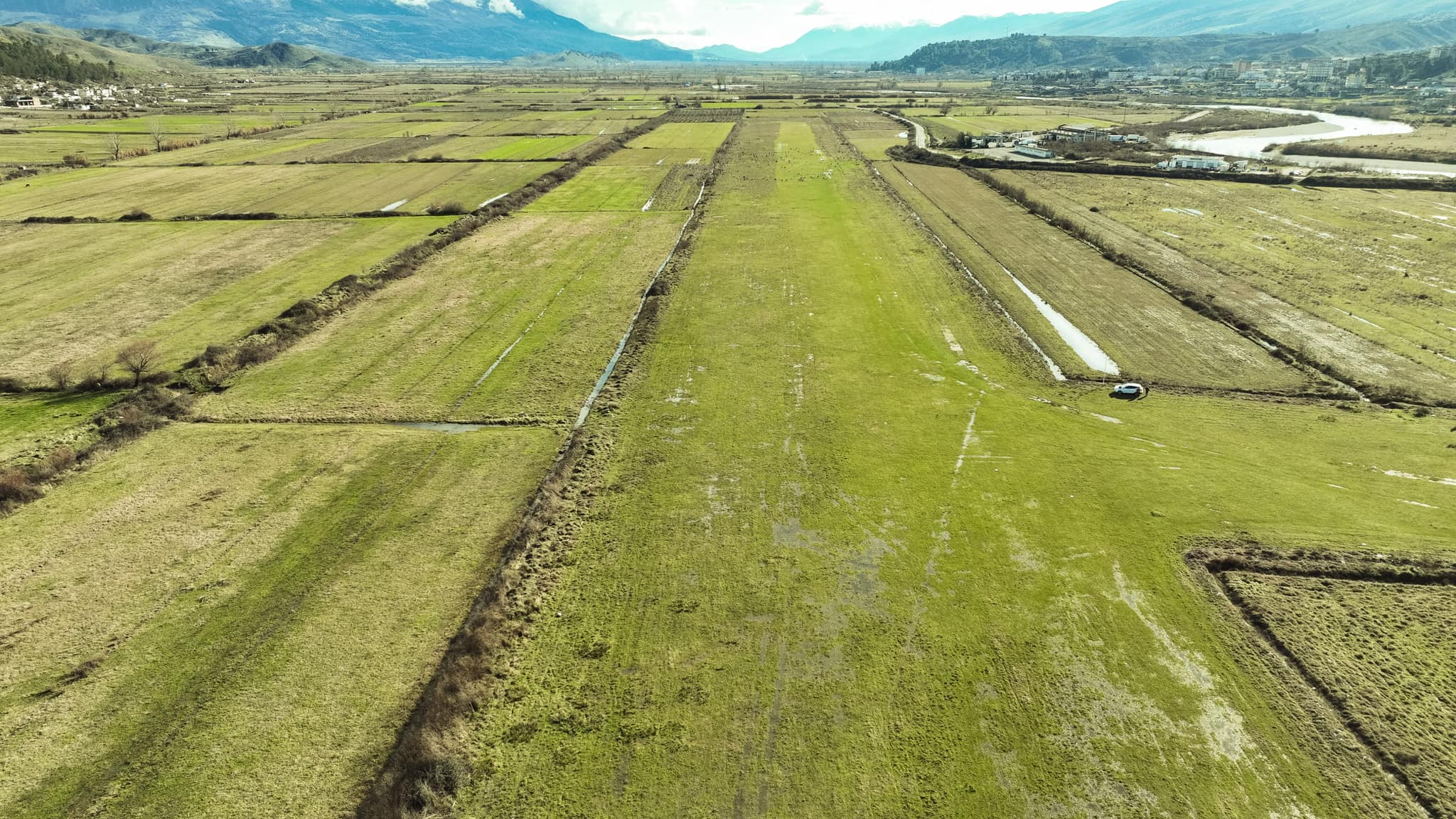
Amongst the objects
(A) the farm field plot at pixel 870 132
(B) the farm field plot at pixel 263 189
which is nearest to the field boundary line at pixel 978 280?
(A) the farm field plot at pixel 870 132

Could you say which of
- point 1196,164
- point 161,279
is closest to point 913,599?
point 161,279

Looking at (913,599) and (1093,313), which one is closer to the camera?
(913,599)

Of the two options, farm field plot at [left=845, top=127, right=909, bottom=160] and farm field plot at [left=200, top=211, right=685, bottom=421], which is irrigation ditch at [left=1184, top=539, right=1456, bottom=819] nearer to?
farm field plot at [left=200, top=211, right=685, bottom=421]

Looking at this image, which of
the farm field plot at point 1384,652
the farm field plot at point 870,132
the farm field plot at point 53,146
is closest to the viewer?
the farm field plot at point 1384,652

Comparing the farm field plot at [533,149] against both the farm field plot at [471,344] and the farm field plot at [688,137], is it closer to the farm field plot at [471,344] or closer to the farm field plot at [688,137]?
the farm field plot at [688,137]

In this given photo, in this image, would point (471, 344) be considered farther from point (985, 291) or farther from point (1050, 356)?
point (985, 291)

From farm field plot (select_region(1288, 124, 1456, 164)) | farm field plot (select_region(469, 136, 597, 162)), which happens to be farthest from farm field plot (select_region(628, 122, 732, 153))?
farm field plot (select_region(1288, 124, 1456, 164))

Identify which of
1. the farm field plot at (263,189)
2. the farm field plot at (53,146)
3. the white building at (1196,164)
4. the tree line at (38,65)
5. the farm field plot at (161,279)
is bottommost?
the farm field plot at (161,279)
